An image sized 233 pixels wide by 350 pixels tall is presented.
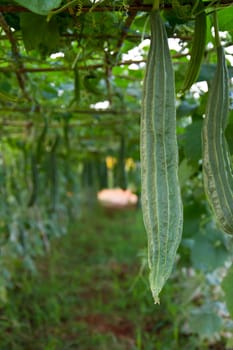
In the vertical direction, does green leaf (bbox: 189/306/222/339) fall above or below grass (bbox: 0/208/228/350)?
above

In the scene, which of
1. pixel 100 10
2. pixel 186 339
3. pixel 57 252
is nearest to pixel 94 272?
pixel 57 252

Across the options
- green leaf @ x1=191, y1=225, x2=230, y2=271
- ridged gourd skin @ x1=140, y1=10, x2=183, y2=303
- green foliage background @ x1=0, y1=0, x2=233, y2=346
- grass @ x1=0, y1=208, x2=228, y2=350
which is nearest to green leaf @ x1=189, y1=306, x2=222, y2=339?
green foliage background @ x1=0, y1=0, x2=233, y2=346

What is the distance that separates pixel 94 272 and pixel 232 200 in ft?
18.6

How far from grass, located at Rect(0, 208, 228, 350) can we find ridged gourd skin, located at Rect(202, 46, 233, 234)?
5.24 feet

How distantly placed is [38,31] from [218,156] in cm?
72

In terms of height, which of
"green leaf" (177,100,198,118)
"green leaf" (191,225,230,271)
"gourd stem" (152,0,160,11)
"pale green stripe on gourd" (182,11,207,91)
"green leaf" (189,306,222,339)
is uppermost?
"gourd stem" (152,0,160,11)

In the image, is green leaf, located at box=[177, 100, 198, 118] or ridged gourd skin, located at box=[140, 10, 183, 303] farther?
green leaf, located at box=[177, 100, 198, 118]

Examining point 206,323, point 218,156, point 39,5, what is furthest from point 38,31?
point 206,323

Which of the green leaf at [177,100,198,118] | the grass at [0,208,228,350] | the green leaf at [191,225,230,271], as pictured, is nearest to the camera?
the green leaf at [177,100,198,118]

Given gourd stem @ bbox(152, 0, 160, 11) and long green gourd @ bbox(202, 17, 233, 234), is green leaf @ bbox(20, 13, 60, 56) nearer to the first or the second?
gourd stem @ bbox(152, 0, 160, 11)

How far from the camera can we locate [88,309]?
5.11m

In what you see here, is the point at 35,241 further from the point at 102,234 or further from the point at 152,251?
the point at 152,251

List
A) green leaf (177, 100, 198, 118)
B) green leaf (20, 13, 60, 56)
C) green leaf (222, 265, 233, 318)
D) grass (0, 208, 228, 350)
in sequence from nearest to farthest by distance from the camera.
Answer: green leaf (20, 13, 60, 56), green leaf (222, 265, 233, 318), green leaf (177, 100, 198, 118), grass (0, 208, 228, 350)

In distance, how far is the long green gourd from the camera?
1149 millimetres
